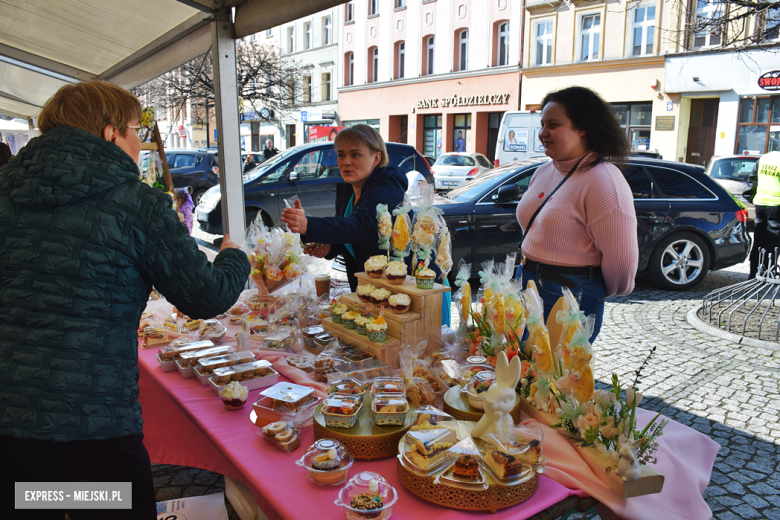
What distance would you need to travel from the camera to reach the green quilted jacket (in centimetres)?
144

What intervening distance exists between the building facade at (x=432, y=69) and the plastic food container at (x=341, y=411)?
22.9m

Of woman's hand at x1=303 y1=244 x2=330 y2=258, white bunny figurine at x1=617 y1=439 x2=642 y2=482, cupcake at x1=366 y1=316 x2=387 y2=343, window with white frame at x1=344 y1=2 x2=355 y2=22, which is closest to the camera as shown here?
white bunny figurine at x1=617 y1=439 x2=642 y2=482

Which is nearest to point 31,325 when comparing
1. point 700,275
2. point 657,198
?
point 657,198

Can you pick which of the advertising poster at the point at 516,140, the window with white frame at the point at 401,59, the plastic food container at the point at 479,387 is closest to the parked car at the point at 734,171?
the advertising poster at the point at 516,140

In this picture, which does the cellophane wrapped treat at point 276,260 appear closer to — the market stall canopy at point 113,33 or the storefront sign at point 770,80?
the market stall canopy at point 113,33

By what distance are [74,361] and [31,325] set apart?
15cm

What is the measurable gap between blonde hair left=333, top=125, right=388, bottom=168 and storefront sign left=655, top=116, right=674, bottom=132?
18.7 meters

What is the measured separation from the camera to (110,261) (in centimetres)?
148

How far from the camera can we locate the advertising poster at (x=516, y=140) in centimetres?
1683

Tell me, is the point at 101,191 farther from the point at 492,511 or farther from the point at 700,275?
the point at 700,275

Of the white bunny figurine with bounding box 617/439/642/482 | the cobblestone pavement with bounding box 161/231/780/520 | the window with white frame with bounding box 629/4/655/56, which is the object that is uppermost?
the window with white frame with bounding box 629/4/655/56

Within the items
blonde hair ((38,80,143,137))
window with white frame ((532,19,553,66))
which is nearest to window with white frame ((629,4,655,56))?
window with white frame ((532,19,553,66))

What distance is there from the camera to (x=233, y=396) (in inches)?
81.3

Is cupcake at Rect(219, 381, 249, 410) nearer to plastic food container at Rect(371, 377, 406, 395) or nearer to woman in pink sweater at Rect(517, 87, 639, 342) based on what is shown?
plastic food container at Rect(371, 377, 406, 395)
